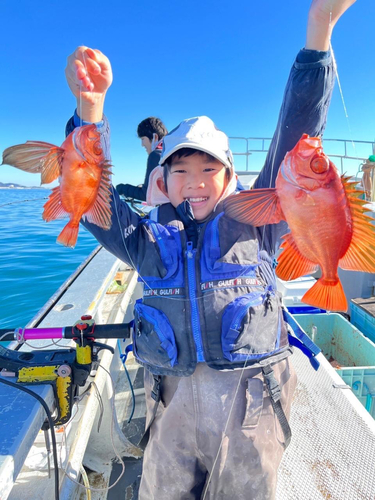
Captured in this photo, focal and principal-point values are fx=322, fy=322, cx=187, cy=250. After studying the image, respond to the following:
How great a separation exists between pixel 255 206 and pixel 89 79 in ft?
2.88

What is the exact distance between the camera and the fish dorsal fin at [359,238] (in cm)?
124

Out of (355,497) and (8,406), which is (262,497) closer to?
(355,497)

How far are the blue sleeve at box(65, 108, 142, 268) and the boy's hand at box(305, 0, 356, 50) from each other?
984mm

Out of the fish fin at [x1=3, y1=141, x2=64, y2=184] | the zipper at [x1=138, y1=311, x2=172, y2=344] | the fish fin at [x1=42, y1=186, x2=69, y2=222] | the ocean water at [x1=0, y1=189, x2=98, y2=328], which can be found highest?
the fish fin at [x1=3, y1=141, x2=64, y2=184]

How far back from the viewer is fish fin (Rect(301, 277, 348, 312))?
1.28 m

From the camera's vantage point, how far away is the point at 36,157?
47.2 inches

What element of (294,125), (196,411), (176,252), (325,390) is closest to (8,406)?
(196,411)

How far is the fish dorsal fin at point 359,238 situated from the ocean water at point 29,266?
4.43 metres

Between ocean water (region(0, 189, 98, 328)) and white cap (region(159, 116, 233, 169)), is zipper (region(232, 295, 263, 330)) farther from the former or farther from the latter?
ocean water (region(0, 189, 98, 328))

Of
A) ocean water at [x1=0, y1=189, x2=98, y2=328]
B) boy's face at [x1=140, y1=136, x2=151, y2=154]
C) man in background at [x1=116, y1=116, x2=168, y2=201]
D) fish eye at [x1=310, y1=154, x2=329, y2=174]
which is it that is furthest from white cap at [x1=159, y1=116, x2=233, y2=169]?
ocean water at [x1=0, y1=189, x2=98, y2=328]

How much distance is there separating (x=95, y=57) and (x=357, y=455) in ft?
9.28

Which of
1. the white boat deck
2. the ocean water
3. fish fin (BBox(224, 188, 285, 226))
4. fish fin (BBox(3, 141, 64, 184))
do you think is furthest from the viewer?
the ocean water

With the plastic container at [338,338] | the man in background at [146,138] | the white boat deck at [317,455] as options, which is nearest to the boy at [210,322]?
the white boat deck at [317,455]

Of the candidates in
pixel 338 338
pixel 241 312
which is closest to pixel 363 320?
pixel 338 338
